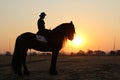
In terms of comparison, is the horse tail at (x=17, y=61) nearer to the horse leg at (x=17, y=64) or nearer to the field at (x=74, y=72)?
the horse leg at (x=17, y=64)

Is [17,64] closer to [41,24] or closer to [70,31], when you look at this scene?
[41,24]

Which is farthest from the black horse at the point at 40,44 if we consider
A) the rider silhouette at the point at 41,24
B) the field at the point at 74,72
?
the field at the point at 74,72

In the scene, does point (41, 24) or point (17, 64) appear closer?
point (17, 64)

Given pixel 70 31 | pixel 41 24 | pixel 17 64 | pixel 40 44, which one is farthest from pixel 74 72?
pixel 17 64

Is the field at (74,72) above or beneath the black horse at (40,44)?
beneath

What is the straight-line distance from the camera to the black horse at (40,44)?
658 inches

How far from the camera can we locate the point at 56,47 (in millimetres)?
17734

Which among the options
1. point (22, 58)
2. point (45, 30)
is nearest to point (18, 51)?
point (22, 58)

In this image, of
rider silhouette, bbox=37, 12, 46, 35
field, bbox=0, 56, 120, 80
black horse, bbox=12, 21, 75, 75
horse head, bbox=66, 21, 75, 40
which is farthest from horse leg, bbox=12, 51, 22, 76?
horse head, bbox=66, 21, 75, 40

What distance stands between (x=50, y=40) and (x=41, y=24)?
0.95 m

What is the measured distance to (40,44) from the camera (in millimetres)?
17266

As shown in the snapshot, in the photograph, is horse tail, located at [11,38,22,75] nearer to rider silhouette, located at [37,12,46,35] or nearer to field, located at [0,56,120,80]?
field, located at [0,56,120,80]

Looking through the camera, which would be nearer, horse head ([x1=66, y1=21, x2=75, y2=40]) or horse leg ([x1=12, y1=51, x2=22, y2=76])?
horse leg ([x1=12, y1=51, x2=22, y2=76])

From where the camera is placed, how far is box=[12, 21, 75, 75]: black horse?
54.9 ft
